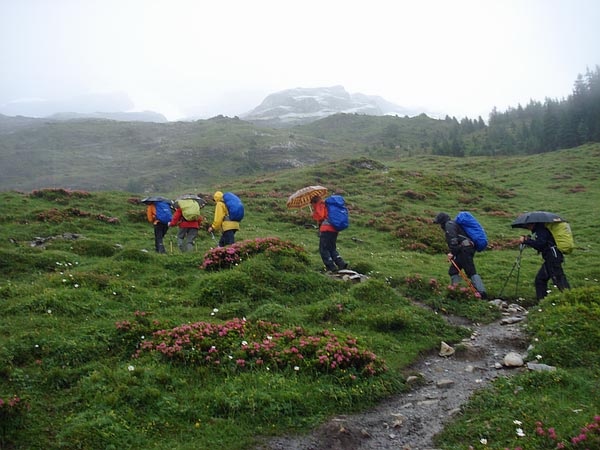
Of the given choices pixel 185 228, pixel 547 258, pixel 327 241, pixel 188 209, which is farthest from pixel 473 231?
→ pixel 185 228

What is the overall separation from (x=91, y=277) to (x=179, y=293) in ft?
8.30

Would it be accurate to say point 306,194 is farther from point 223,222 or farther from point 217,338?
point 217,338

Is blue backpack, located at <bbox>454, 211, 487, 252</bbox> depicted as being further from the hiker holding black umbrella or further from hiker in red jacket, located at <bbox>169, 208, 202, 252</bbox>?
hiker in red jacket, located at <bbox>169, 208, 202, 252</bbox>

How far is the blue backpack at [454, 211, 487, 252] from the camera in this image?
47.1 feet

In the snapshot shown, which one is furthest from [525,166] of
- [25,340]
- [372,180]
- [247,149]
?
[247,149]

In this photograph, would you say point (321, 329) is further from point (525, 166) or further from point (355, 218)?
point (525, 166)

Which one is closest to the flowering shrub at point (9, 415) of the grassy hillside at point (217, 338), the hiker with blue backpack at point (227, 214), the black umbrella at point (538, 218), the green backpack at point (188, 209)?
the grassy hillside at point (217, 338)

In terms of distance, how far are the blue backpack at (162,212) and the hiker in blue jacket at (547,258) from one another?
14304 mm

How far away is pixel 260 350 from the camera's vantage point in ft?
27.2

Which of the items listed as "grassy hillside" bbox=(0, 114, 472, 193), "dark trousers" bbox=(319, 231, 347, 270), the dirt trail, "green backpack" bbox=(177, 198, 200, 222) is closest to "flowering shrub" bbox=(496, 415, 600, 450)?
the dirt trail

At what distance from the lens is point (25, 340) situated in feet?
27.6

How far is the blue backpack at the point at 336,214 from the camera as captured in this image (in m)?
15.1

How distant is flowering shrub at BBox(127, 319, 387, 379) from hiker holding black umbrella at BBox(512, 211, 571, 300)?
7.71 m

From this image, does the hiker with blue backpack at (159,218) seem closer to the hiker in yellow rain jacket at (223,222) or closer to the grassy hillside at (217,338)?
the grassy hillside at (217,338)
